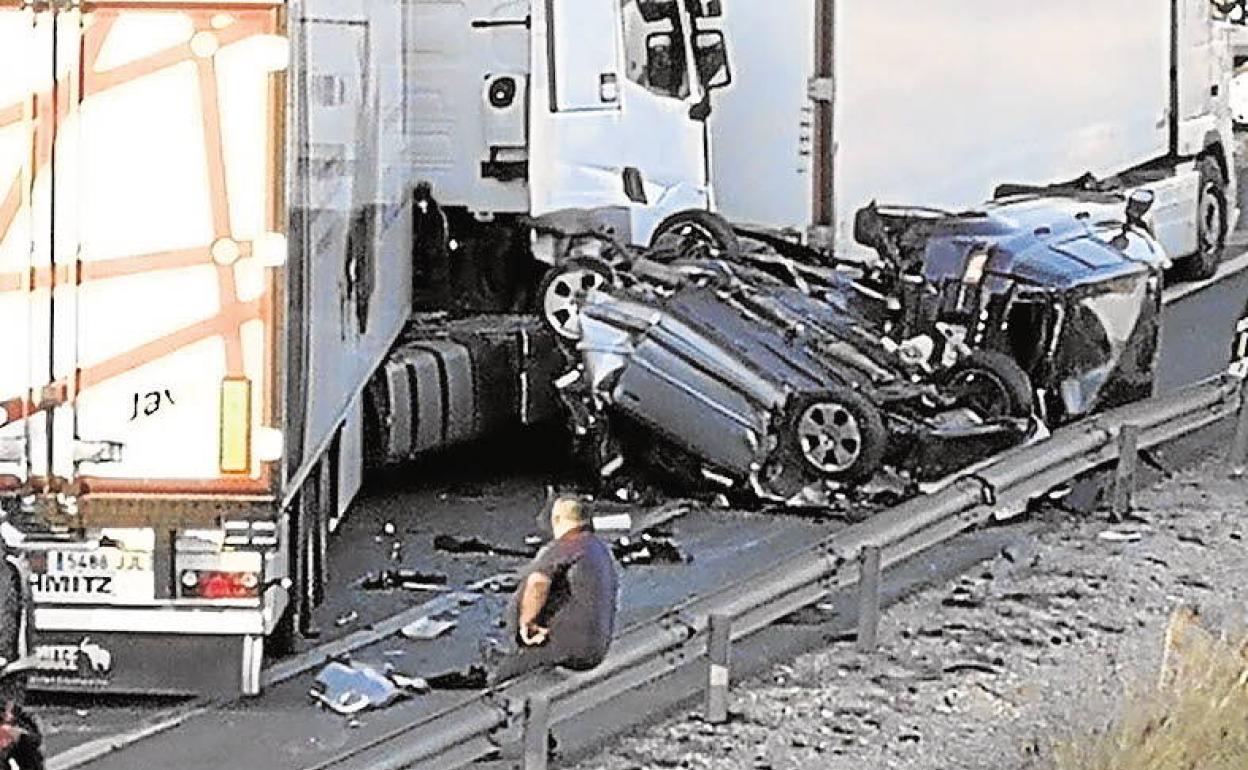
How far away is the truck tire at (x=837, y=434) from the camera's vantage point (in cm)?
1507

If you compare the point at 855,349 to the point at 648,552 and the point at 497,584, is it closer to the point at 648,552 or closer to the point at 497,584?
the point at 648,552

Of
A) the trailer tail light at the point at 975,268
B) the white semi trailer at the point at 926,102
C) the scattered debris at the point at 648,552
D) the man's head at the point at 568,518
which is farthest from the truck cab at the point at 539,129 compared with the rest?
the man's head at the point at 568,518

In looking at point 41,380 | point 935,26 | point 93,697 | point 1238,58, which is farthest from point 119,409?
point 1238,58

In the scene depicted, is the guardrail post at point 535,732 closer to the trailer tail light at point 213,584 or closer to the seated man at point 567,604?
the seated man at point 567,604

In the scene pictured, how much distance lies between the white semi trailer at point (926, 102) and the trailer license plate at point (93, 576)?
28.6 feet

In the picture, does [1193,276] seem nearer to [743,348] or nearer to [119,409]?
[743,348]

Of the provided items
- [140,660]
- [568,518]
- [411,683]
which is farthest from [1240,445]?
[140,660]

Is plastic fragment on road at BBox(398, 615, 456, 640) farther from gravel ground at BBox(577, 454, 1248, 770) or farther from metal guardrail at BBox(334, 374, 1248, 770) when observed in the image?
gravel ground at BBox(577, 454, 1248, 770)

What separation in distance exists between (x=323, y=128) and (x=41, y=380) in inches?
68.8

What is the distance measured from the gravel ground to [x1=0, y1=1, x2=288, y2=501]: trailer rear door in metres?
2.06

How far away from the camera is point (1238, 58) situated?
26312mm

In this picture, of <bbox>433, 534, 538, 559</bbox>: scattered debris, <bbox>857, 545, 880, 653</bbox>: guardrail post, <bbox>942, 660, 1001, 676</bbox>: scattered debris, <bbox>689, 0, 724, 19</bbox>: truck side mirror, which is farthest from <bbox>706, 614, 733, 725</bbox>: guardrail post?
<bbox>689, 0, 724, 19</bbox>: truck side mirror

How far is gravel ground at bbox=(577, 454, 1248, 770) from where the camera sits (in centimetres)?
1016

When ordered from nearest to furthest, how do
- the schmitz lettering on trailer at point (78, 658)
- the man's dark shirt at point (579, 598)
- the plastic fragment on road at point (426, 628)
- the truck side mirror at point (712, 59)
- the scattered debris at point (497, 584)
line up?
1. the man's dark shirt at point (579, 598)
2. the schmitz lettering on trailer at point (78, 658)
3. the plastic fragment on road at point (426, 628)
4. the scattered debris at point (497, 584)
5. the truck side mirror at point (712, 59)
